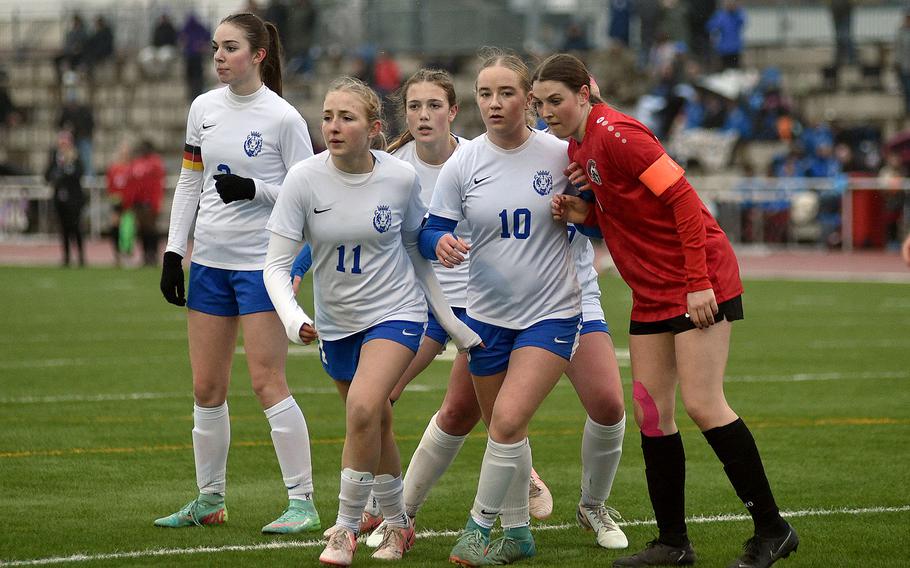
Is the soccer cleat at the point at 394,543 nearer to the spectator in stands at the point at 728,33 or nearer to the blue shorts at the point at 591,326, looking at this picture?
the blue shorts at the point at 591,326

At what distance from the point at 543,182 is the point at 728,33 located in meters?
25.5

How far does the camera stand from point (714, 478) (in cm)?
824

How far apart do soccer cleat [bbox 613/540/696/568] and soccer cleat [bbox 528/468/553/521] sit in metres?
1.10

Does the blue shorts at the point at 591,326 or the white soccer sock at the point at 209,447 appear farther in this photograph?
the white soccer sock at the point at 209,447

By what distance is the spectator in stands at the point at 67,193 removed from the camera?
2598cm

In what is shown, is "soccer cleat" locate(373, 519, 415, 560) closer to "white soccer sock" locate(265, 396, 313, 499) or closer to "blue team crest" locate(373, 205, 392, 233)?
"white soccer sock" locate(265, 396, 313, 499)

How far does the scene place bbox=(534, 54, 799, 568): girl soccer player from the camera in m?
5.95

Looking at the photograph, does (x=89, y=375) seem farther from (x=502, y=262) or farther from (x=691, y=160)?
(x=691, y=160)

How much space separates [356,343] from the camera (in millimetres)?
6441

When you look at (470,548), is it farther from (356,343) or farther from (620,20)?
(620,20)

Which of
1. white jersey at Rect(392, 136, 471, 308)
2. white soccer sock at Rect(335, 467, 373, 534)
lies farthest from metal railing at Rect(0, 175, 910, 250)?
white soccer sock at Rect(335, 467, 373, 534)

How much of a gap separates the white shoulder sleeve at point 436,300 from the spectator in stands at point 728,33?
2503 centimetres

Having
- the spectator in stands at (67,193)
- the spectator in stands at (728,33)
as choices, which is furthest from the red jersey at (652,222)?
the spectator in stands at (728,33)

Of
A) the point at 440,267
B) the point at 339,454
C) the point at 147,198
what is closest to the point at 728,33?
the point at 147,198
